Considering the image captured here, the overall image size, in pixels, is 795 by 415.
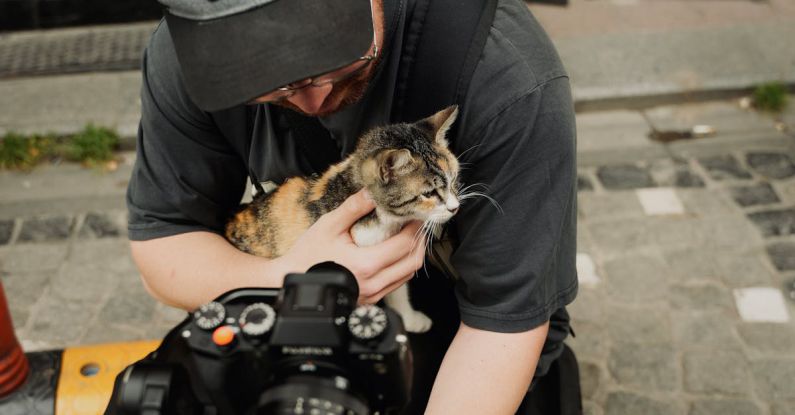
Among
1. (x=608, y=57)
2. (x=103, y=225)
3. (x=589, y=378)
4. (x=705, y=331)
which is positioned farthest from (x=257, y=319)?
(x=608, y=57)

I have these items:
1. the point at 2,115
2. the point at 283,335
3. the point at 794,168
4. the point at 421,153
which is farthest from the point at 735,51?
the point at 2,115

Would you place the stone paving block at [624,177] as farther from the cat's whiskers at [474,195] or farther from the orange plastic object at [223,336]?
the orange plastic object at [223,336]

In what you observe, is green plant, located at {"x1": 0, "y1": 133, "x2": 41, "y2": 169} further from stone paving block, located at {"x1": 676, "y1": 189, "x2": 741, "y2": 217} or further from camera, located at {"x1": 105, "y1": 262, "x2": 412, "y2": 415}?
stone paving block, located at {"x1": 676, "y1": 189, "x2": 741, "y2": 217}

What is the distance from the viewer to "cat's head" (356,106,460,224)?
5.66 ft

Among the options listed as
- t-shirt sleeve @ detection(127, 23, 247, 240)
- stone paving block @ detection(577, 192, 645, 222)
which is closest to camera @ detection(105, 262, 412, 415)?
t-shirt sleeve @ detection(127, 23, 247, 240)

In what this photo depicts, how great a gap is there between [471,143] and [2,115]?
4.03 metres

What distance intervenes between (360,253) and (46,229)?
2810mm

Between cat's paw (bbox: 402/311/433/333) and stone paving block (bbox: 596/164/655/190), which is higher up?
cat's paw (bbox: 402/311/433/333)

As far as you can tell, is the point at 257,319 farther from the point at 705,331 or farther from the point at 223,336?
the point at 705,331

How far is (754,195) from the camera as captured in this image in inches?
146

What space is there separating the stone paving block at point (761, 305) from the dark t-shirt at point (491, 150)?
1.64 metres

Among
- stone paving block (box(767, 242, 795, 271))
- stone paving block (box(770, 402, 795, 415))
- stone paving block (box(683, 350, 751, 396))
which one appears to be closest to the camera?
stone paving block (box(770, 402, 795, 415))

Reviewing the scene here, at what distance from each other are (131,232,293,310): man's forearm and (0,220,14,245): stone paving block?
7.12ft

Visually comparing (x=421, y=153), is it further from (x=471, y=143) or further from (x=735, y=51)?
(x=735, y=51)
